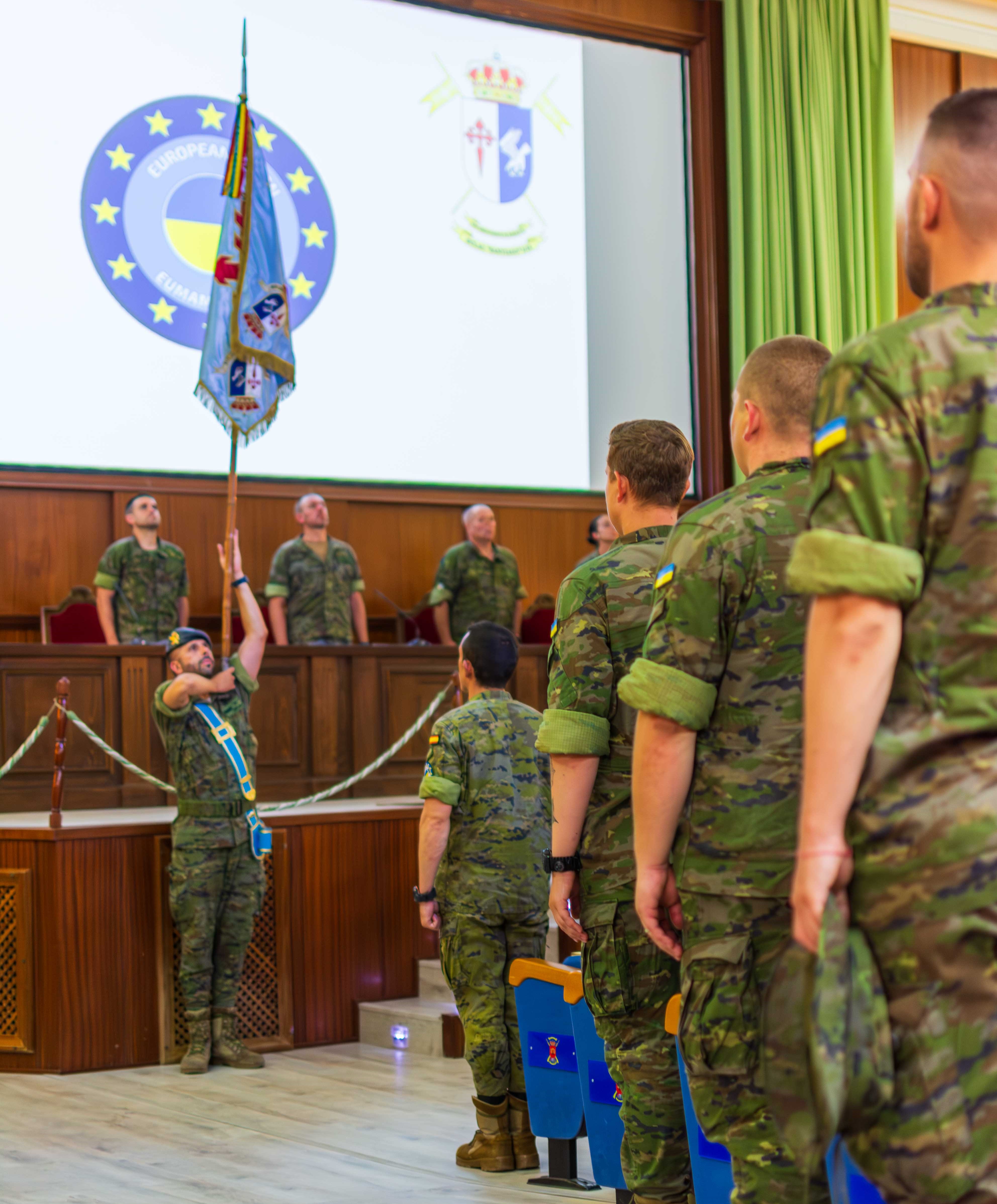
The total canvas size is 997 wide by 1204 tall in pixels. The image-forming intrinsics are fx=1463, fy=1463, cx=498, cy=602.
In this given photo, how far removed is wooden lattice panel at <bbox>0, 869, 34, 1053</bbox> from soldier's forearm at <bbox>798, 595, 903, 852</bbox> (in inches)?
179

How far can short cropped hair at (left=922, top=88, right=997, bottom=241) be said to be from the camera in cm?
137

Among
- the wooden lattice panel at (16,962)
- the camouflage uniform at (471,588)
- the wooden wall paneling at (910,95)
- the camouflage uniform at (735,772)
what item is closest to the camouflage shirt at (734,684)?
the camouflage uniform at (735,772)

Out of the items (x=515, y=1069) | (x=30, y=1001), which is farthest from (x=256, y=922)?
(x=515, y=1069)

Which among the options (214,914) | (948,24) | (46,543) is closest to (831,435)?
(214,914)

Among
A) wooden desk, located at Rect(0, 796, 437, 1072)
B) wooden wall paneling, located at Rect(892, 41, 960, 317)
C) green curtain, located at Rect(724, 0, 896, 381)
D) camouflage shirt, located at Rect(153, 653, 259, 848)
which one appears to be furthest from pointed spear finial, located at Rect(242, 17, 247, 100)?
wooden wall paneling, located at Rect(892, 41, 960, 317)

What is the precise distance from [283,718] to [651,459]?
473 cm

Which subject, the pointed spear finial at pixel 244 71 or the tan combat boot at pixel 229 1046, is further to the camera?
the pointed spear finial at pixel 244 71

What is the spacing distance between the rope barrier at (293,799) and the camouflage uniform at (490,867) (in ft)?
5.86

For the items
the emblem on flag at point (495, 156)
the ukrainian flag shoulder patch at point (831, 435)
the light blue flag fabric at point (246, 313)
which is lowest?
the ukrainian flag shoulder patch at point (831, 435)

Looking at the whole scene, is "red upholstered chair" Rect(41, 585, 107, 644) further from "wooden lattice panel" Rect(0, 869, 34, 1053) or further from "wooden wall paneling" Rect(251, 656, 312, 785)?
"wooden lattice panel" Rect(0, 869, 34, 1053)

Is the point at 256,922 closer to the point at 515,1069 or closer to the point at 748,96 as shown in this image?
the point at 515,1069

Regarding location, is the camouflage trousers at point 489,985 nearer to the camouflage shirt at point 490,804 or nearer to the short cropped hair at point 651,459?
the camouflage shirt at point 490,804

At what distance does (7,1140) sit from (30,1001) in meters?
1.06

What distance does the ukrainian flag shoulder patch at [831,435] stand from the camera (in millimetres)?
1339
